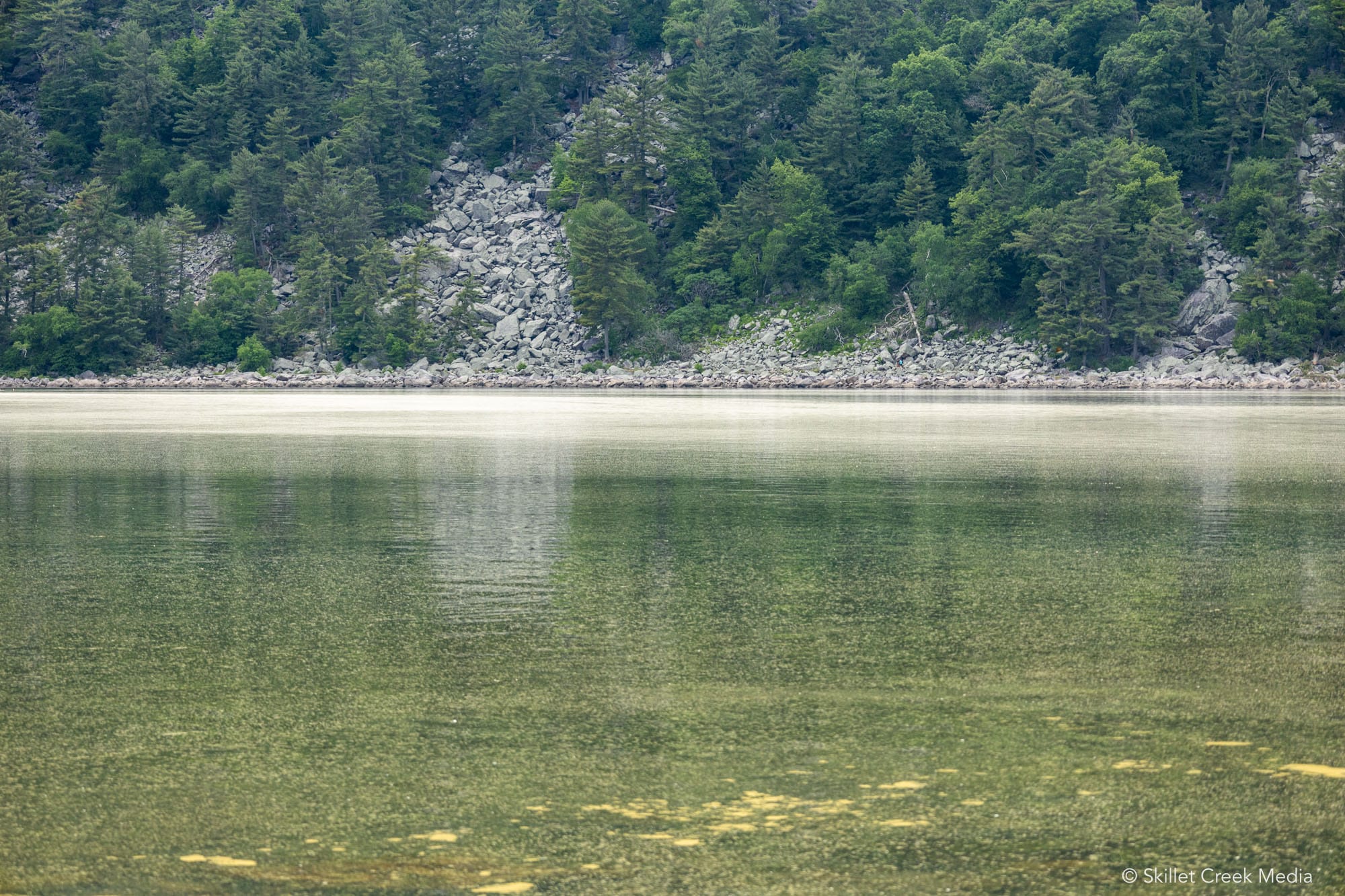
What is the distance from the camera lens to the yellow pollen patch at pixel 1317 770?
16.0ft

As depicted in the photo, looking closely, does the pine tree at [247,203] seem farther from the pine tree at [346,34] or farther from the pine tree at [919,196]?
the pine tree at [919,196]

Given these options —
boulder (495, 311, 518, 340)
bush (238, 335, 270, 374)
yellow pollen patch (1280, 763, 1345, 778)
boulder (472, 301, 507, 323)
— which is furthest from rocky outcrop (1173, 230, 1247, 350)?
yellow pollen patch (1280, 763, 1345, 778)

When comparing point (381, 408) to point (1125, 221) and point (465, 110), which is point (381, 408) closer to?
point (1125, 221)

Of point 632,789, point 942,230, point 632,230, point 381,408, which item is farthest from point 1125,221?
point 632,789

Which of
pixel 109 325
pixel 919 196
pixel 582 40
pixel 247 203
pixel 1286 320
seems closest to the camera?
pixel 1286 320

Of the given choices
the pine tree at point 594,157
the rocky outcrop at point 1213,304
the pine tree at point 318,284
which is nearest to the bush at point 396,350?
the pine tree at point 318,284

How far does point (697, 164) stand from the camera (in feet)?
386

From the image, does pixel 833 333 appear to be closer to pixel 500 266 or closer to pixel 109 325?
pixel 500 266

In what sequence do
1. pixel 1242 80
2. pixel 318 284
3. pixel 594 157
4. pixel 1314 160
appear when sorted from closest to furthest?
pixel 1314 160
pixel 1242 80
pixel 318 284
pixel 594 157

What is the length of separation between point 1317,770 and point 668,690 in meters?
2.63

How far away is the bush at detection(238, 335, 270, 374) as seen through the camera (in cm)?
11062

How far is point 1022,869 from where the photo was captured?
4.03 m

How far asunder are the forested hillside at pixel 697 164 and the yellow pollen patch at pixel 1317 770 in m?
87.3

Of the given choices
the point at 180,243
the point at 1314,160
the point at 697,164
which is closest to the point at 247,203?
the point at 180,243
